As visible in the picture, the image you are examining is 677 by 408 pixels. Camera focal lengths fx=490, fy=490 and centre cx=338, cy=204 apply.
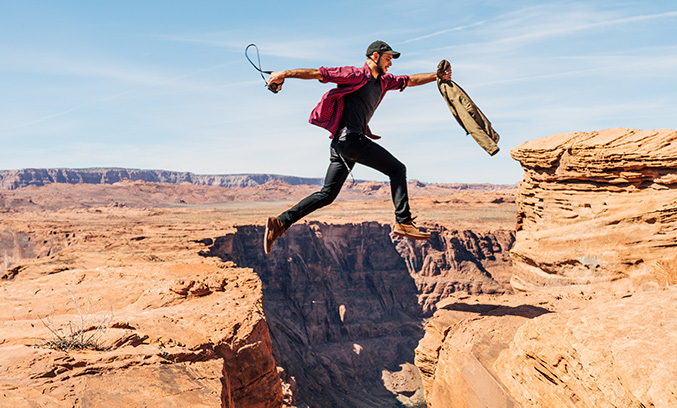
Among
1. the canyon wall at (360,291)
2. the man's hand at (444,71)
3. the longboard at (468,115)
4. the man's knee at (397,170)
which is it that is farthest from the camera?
the canyon wall at (360,291)

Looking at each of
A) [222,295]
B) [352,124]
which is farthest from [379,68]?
[222,295]

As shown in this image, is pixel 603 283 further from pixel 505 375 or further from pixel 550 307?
pixel 505 375

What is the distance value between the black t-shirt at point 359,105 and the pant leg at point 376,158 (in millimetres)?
110

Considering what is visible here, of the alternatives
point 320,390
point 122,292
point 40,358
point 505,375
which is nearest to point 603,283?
point 505,375

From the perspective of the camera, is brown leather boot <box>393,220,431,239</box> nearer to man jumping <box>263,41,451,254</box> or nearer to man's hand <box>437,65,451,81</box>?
man jumping <box>263,41,451,254</box>

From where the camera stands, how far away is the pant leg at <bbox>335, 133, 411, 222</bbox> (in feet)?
14.5

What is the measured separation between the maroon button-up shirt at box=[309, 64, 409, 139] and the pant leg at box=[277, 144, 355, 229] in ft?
0.86

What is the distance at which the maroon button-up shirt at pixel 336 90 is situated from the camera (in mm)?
4215

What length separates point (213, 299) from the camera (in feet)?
23.9

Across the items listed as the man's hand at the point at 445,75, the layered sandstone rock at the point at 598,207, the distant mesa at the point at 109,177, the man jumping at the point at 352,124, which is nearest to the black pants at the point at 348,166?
the man jumping at the point at 352,124

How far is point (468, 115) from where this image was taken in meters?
4.62

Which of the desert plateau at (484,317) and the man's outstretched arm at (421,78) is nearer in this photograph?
the desert plateau at (484,317)

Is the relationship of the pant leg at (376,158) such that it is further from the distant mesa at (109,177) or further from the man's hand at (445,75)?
the distant mesa at (109,177)

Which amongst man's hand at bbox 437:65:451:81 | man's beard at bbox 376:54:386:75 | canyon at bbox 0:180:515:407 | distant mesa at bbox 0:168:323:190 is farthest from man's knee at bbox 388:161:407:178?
distant mesa at bbox 0:168:323:190
